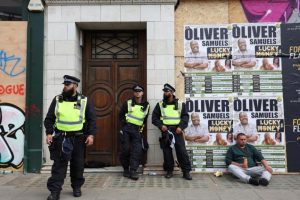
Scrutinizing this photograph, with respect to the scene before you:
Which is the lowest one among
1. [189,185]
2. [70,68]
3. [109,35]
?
[189,185]

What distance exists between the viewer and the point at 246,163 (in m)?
7.49

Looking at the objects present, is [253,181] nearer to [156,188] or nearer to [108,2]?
[156,188]

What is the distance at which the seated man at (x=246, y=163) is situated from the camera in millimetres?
7168

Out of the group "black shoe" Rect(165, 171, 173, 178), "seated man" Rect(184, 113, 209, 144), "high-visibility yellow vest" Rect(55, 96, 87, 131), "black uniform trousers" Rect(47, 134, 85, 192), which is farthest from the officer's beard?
"seated man" Rect(184, 113, 209, 144)

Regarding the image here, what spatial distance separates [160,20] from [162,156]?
3.02 m

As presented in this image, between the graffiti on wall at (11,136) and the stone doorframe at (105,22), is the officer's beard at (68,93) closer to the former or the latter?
the stone doorframe at (105,22)

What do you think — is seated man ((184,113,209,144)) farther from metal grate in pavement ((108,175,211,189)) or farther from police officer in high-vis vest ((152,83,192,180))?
metal grate in pavement ((108,175,211,189))

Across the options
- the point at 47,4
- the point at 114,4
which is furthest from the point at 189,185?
the point at 47,4

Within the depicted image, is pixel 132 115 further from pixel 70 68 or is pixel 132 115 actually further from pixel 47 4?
pixel 47 4

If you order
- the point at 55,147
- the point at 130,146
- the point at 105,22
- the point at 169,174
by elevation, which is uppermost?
the point at 105,22

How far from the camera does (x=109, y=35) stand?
8938mm

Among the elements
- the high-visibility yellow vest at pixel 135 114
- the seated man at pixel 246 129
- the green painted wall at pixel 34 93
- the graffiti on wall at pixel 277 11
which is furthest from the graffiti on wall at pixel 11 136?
the graffiti on wall at pixel 277 11

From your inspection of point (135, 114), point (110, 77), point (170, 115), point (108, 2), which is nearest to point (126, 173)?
point (135, 114)

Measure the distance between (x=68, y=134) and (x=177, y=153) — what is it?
2490mm
